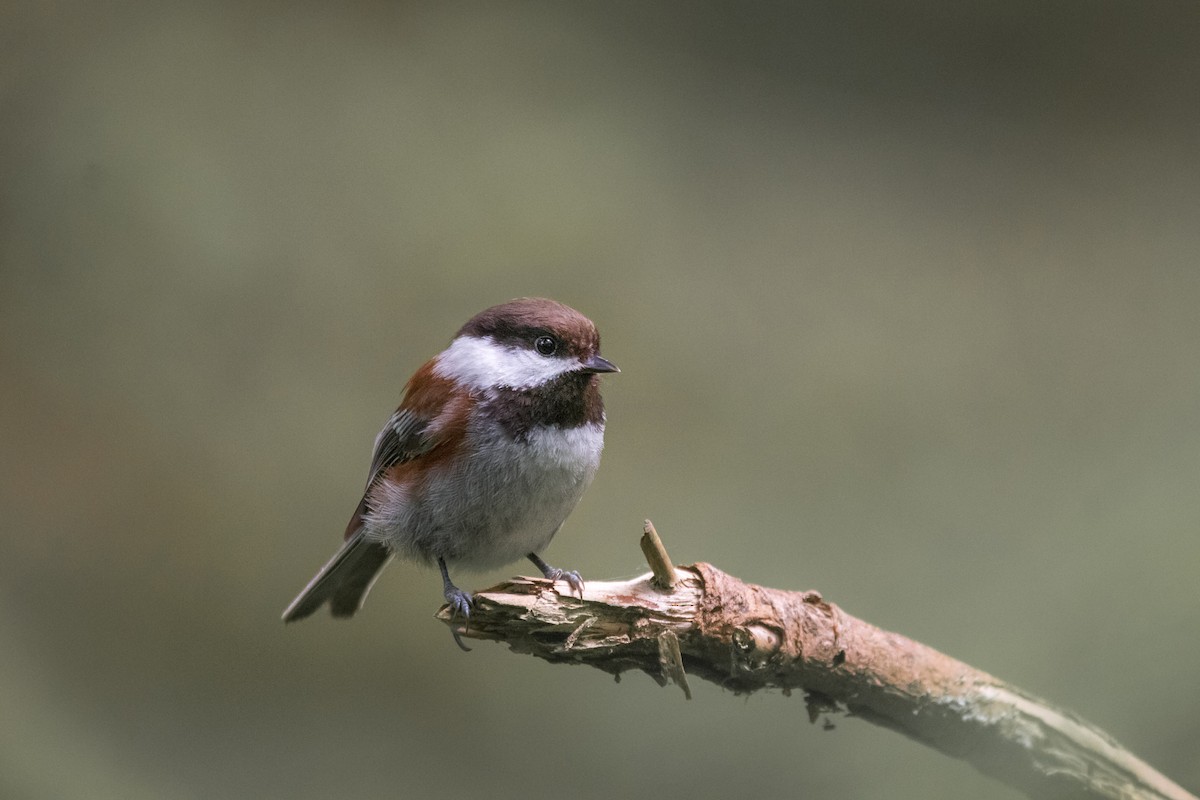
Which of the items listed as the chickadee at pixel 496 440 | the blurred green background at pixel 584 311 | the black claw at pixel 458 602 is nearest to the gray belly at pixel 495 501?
the chickadee at pixel 496 440

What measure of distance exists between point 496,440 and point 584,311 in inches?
50.8

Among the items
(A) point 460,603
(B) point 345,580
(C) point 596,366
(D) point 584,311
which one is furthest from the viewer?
(D) point 584,311

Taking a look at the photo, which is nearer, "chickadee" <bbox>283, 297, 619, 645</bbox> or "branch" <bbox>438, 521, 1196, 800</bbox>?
"branch" <bbox>438, 521, 1196, 800</bbox>

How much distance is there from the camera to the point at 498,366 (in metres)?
1.77

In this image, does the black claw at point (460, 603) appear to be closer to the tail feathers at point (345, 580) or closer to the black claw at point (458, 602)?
the black claw at point (458, 602)

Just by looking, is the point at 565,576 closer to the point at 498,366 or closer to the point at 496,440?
the point at 496,440

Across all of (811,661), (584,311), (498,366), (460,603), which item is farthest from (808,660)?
(584,311)

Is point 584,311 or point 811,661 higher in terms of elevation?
point 584,311

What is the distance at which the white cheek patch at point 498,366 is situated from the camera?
1731 mm

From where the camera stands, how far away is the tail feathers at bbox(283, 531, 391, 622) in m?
2.03

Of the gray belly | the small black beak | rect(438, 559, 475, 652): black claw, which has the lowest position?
rect(438, 559, 475, 652): black claw

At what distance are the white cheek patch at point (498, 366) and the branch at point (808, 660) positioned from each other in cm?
40

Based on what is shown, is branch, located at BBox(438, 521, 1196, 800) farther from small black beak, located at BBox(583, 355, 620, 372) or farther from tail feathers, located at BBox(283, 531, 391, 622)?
tail feathers, located at BBox(283, 531, 391, 622)

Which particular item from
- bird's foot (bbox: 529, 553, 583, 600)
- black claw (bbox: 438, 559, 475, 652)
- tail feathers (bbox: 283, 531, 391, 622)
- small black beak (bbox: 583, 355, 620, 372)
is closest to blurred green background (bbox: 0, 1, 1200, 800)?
tail feathers (bbox: 283, 531, 391, 622)
